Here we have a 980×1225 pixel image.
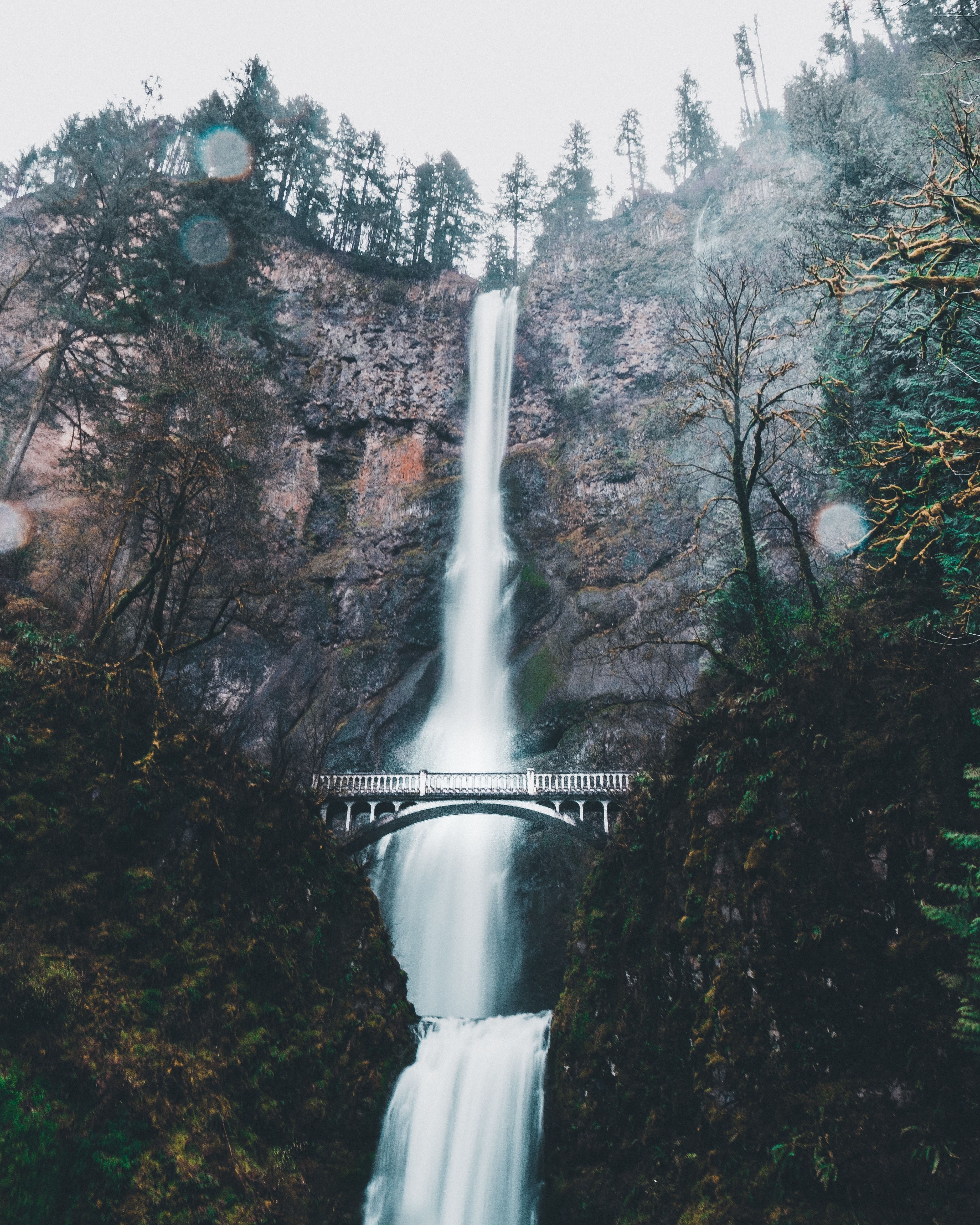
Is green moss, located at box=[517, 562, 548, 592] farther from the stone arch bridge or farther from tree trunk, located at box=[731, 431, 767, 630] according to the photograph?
tree trunk, located at box=[731, 431, 767, 630]

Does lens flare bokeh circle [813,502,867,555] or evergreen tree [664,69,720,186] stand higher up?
evergreen tree [664,69,720,186]

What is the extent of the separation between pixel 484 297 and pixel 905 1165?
45.7 meters

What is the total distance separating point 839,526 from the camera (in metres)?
21.8

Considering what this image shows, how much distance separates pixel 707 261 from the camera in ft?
133

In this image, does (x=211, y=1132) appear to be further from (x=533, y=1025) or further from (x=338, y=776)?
(x=338, y=776)

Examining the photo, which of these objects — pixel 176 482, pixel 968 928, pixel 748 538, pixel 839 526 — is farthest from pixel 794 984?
pixel 839 526

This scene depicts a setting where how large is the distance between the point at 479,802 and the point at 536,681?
30.4 ft

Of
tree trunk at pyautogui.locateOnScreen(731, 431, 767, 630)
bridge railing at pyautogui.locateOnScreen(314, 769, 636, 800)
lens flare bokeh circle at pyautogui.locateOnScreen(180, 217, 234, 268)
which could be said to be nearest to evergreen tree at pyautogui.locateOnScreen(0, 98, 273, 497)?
lens flare bokeh circle at pyautogui.locateOnScreen(180, 217, 234, 268)

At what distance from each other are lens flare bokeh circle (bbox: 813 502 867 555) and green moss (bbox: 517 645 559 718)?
1261 centimetres

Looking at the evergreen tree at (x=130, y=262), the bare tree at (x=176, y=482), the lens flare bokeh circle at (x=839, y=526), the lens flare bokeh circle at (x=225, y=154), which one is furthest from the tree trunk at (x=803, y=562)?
the lens flare bokeh circle at (x=225, y=154)

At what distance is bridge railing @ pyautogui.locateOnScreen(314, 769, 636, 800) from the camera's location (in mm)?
22203

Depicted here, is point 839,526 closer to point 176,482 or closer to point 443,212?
point 176,482

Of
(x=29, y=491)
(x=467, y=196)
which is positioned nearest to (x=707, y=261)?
(x=467, y=196)

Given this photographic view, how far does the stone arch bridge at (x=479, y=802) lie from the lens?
2225 centimetres
